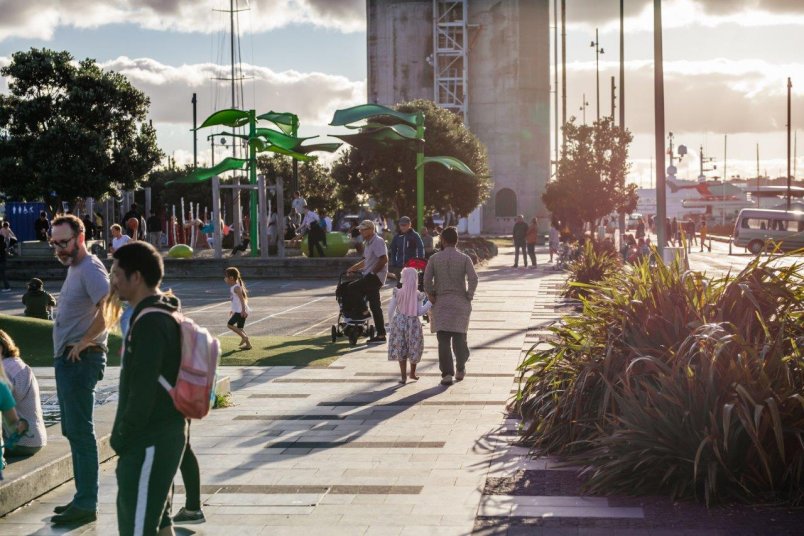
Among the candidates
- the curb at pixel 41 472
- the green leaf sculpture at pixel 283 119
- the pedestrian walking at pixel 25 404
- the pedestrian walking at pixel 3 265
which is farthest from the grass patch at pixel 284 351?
the green leaf sculpture at pixel 283 119

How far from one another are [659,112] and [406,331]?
1149cm

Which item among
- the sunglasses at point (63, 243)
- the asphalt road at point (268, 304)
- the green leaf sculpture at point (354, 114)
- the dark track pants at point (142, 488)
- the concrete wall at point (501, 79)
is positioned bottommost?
the asphalt road at point (268, 304)

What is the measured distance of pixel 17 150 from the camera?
43.8m

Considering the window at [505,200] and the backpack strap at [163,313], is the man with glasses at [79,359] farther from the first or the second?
the window at [505,200]

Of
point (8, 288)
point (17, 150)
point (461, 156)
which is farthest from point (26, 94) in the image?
point (461, 156)

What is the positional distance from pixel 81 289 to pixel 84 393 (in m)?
0.62

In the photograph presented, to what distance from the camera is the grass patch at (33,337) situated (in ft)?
49.8

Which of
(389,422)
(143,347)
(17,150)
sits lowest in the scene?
(389,422)

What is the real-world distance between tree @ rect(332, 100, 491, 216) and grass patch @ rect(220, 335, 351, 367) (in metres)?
32.7

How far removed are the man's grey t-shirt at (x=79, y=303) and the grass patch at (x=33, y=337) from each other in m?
8.04

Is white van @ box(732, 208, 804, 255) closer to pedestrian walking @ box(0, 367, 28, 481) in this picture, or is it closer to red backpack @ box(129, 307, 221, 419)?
pedestrian walking @ box(0, 367, 28, 481)

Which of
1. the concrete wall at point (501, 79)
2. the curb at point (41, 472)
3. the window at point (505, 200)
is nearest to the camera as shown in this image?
the curb at point (41, 472)

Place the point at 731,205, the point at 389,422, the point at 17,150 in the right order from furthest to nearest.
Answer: the point at 731,205, the point at 17,150, the point at 389,422

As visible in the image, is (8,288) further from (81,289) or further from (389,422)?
(81,289)
